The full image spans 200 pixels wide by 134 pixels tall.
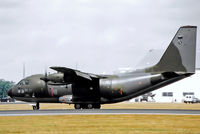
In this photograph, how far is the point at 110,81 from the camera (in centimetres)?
4566

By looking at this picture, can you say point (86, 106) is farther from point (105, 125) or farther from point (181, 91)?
point (181, 91)

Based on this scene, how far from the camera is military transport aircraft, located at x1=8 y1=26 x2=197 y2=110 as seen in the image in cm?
4312

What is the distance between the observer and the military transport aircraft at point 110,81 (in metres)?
43.1

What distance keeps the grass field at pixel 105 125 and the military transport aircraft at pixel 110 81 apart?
33.0 feet

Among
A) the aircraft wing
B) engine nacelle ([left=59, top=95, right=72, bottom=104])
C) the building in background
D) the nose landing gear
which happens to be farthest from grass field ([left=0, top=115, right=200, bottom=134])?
the building in background

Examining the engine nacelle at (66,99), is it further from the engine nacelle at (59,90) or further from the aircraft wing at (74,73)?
the aircraft wing at (74,73)

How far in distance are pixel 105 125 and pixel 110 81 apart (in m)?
18.1

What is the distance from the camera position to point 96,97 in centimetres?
4603

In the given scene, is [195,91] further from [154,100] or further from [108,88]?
[108,88]

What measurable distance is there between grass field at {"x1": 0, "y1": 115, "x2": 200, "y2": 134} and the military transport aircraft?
1006 cm

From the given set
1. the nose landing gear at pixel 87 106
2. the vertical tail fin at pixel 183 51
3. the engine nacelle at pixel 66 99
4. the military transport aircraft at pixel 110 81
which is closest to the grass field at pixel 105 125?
the military transport aircraft at pixel 110 81

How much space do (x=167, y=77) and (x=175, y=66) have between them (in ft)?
5.45

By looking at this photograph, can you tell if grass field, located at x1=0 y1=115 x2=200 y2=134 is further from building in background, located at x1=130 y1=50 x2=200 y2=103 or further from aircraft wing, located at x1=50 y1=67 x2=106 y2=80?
building in background, located at x1=130 y1=50 x2=200 y2=103

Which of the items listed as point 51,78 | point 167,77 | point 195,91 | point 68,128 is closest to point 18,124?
point 68,128
